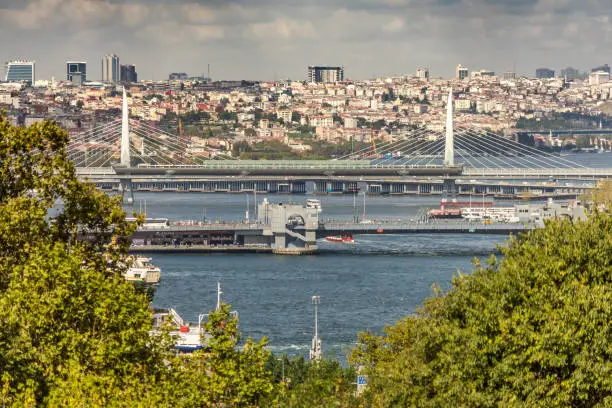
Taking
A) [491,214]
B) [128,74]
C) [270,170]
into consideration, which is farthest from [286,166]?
[128,74]

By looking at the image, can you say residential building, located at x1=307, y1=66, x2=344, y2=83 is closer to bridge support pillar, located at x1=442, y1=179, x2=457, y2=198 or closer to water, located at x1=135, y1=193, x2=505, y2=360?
bridge support pillar, located at x1=442, y1=179, x2=457, y2=198

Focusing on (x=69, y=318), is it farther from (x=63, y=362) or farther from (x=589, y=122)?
(x=589, y=122)

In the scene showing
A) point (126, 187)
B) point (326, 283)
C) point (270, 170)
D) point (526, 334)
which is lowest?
point (326, 283)

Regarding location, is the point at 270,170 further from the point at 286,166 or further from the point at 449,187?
the point at 449,187

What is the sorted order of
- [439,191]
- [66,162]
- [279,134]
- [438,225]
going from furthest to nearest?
1. [279,134]
2. [439,191]
3. [438,225]
4. [66,162]

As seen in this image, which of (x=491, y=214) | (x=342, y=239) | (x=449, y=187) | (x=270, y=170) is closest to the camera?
(x=342, y=239)

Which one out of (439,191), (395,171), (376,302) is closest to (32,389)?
(376,302)
